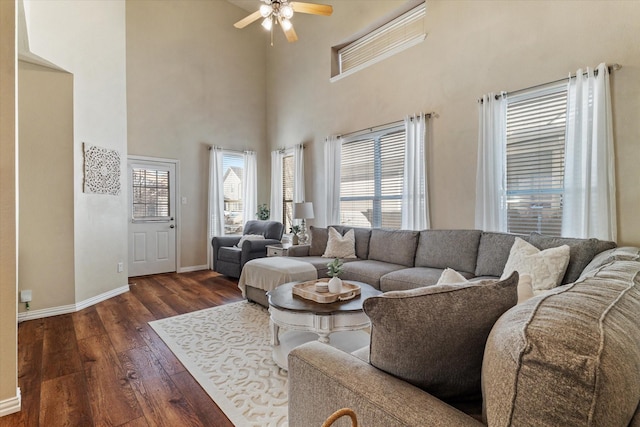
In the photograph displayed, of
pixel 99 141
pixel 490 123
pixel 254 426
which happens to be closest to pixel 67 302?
pixel 99 141

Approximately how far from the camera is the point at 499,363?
2.14 feet

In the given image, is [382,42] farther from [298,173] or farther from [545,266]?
[545,266]

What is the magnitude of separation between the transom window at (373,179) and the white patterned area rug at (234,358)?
85.3 inches

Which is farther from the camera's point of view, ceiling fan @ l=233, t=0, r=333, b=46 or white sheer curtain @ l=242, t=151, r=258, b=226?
white sheer curtain @ l=242, t=151, r=258, b=226

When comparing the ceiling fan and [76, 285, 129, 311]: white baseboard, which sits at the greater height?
the ceiling fan

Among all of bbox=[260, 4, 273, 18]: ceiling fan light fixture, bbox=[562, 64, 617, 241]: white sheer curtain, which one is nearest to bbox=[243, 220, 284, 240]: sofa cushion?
bbox=[260, 4, 273, 18]: ceiling fan light fixture

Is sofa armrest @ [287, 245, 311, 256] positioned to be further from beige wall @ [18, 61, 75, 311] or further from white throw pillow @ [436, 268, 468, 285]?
white throw pillow @ [436, 268, 468, 285]

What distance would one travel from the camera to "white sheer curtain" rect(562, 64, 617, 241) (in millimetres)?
2734

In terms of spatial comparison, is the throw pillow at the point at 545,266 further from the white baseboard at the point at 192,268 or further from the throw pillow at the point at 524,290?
the white baseboard at the point at 192,268

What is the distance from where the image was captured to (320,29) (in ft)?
18.3

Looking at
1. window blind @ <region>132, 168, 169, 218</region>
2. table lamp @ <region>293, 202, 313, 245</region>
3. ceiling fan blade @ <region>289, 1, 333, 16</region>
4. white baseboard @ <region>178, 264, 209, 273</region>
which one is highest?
ceiling fan blade @ <region>289, 1, 333, 16</region>

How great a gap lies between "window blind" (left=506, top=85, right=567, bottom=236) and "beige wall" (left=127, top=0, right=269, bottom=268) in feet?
16.0

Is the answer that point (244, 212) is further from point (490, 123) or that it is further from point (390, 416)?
point (390, 416)

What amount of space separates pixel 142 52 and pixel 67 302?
4.18 m
